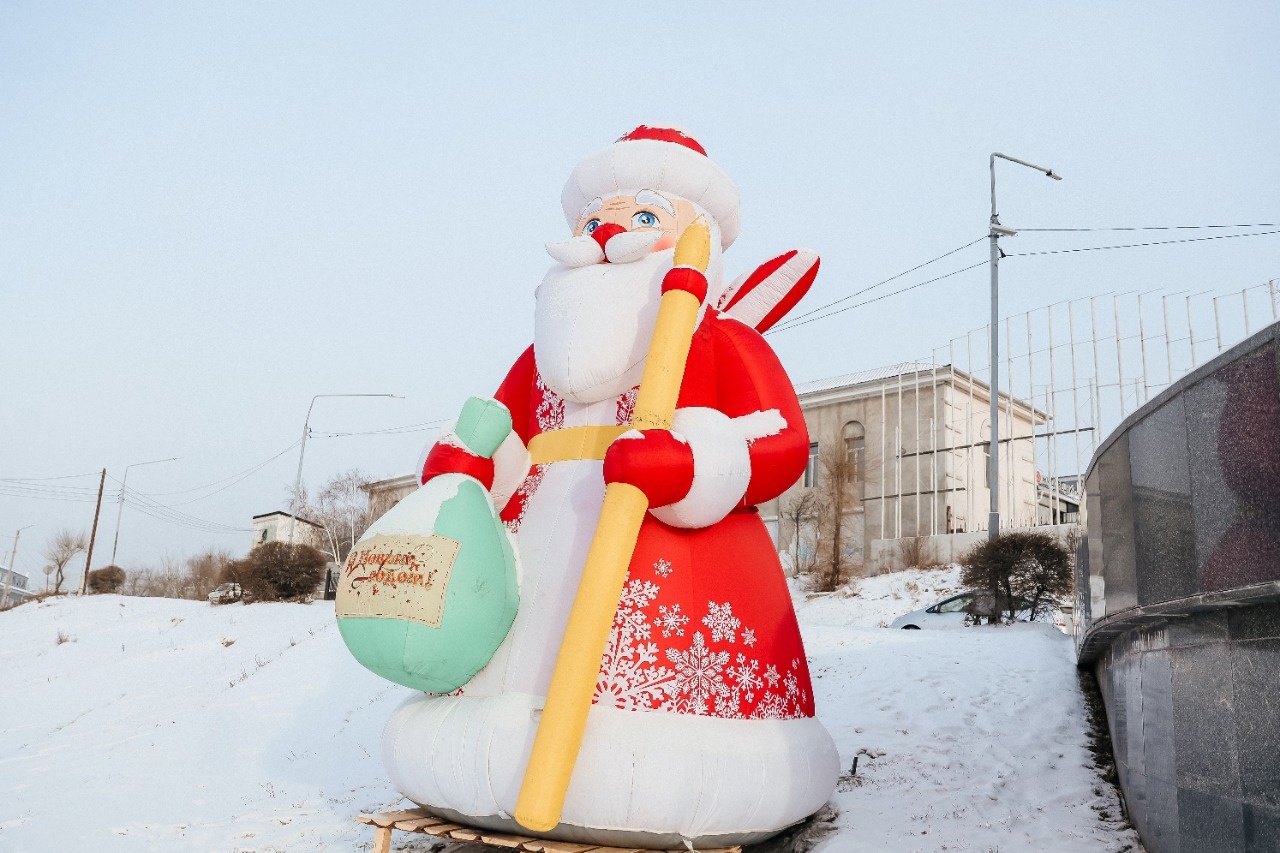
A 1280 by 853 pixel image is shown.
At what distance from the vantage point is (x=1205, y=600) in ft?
10.3

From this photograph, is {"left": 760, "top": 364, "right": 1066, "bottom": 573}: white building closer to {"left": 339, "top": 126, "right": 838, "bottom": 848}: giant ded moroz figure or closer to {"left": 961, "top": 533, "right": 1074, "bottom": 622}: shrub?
{"left": 961, "top": 533, "right": 1074, "bottom": 622}: shrub

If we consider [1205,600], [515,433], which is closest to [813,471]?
[515,433]

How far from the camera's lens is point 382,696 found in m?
9.20

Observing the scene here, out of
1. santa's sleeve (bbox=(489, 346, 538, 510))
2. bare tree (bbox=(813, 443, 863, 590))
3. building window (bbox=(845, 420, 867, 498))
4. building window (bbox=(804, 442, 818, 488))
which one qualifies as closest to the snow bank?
bare tree (bbox=(813, 443, 863, 590))

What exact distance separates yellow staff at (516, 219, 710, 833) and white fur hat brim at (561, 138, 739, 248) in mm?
930

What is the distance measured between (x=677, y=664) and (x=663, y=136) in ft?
8.83

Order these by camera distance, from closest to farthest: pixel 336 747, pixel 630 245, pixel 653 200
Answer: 1. pixel 630 245
2. pixel 653 200
3. pixel 336 747

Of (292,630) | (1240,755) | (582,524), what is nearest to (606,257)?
(582,524)

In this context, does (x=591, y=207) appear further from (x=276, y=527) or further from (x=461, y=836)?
(x=276, y=527)

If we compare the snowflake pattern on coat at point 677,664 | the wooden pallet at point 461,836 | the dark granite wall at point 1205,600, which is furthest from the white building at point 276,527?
the dark granite wall at point 1205,600

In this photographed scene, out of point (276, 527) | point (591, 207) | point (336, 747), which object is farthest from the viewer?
point (276, 527)

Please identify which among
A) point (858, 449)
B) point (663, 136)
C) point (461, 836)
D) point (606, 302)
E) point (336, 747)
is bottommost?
point (336, 747)

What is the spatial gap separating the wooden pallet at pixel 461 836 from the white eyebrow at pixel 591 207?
289cm

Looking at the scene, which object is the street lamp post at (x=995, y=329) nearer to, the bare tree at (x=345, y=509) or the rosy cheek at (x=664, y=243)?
the rosy cheek at (x=664, y=243)
